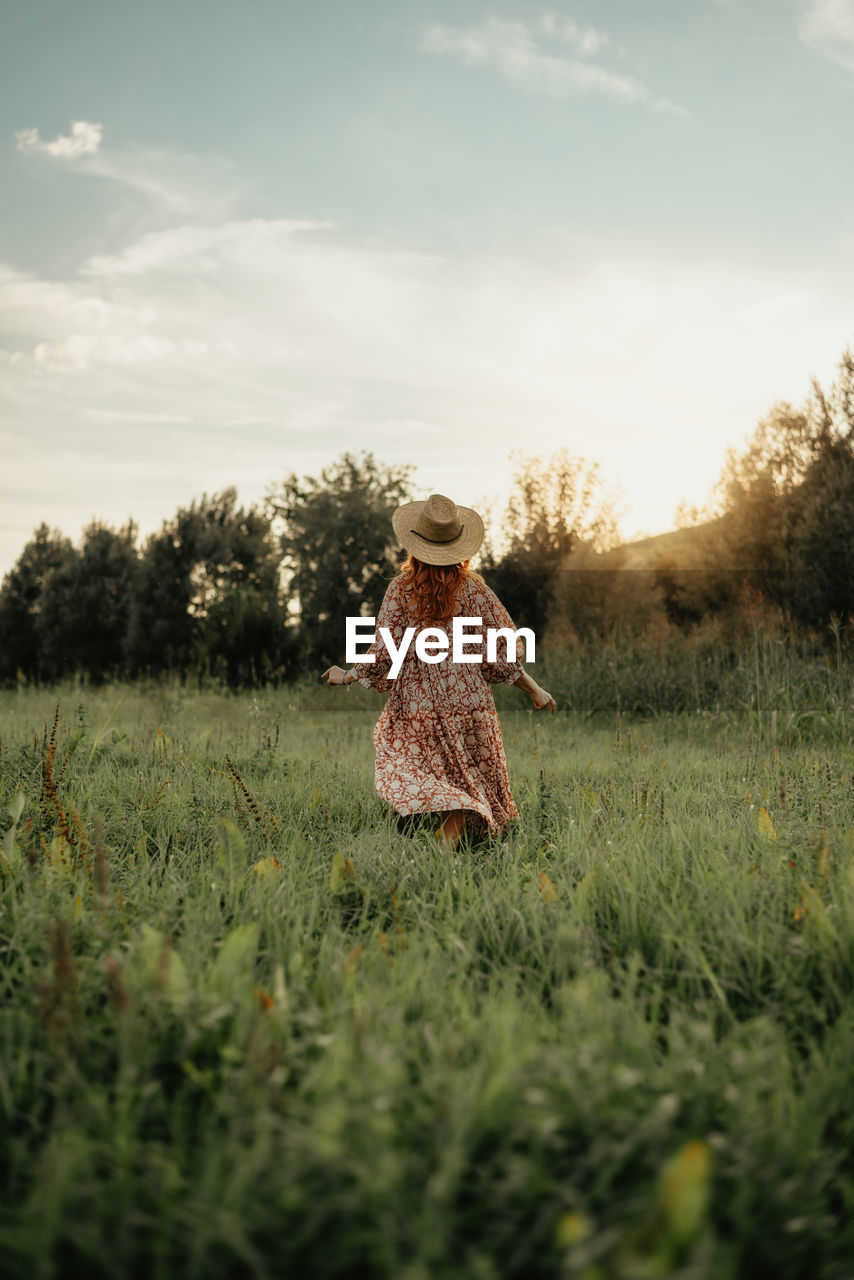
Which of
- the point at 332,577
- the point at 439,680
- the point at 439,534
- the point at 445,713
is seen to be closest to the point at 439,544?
the point at 439,534

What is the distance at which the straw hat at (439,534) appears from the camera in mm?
3904

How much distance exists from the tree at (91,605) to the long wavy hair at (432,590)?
15470 mm

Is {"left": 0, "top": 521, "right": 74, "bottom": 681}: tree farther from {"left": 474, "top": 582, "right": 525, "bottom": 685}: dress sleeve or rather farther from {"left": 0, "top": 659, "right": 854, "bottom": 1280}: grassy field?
{"left": 0, "top": 659, "right": 854, "bottom": 1280}: grassy field

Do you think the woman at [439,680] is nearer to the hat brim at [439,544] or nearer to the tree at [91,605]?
the hat brim at [439,544]

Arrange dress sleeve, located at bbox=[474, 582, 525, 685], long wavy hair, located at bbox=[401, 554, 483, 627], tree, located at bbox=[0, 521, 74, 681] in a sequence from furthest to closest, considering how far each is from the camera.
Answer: tree, located at bbox=[0, 521, 74, 681]
dress sleeve, located at bbox=[474, 582, 525, 685]
long wavy hair, located at bbox=[401, 554, 483, 627]

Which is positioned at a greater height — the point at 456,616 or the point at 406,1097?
the point at 456,616

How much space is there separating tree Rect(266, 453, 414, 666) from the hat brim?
12.1 m

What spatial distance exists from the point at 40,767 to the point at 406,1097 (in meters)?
3.61

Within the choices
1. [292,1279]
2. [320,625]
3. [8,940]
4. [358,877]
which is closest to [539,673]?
[320,625]

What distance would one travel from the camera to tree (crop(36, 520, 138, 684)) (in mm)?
18297

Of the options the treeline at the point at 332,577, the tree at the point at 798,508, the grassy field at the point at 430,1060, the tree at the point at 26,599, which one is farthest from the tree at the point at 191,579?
the grassy field at the point at 430,1060

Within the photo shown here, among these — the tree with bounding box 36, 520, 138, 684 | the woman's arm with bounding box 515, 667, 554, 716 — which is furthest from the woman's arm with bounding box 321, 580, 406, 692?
the tree with bounding box 36, 520, 138, 684

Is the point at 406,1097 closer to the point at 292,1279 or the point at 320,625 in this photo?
the point at 292,1279

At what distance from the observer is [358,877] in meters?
2.81
